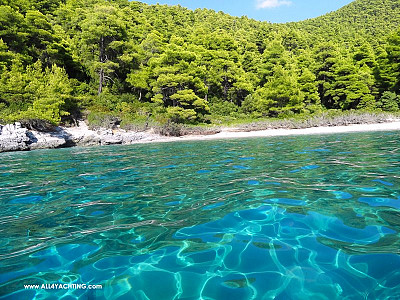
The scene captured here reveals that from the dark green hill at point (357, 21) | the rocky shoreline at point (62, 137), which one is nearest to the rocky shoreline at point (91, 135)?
the rocky shoreline at point (62, 137)

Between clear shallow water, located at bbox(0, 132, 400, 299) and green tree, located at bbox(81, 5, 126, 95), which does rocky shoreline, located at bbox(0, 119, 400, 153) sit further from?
clear shallow water, located at bbox(0, 132, 400, 299)

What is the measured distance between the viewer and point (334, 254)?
2002 millimetres

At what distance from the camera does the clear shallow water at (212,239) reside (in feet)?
5.61

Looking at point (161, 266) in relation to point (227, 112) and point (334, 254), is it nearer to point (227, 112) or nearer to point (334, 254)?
point (334, 254)

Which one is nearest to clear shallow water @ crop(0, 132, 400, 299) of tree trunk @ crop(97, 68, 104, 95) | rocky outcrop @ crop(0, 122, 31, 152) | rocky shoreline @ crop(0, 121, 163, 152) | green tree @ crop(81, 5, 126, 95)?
rocky outcrop @ crop(0, 122, 31, 152)

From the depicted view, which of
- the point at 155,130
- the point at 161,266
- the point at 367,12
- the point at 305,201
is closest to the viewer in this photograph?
the point at 161,266

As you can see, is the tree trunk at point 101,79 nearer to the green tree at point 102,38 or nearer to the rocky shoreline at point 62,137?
the green tree at point 102,38

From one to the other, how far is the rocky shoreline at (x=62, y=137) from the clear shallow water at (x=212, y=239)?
521 inches

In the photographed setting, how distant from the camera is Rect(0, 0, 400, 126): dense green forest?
20531mm

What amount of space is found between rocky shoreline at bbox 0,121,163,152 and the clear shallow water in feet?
43.4

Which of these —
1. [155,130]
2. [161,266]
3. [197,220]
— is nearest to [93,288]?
[161,266]

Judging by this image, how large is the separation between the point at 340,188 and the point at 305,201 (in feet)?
2.98

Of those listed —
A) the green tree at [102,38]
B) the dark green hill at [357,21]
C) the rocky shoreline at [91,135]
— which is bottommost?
the rocky shoreline at [91,135]

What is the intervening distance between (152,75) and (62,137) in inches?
496
